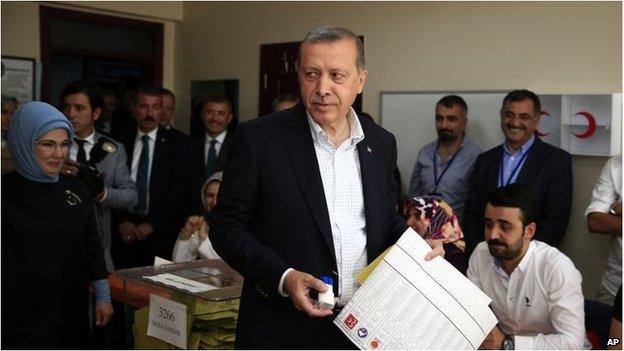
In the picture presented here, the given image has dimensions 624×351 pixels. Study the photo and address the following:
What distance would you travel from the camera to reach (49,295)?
105 inches

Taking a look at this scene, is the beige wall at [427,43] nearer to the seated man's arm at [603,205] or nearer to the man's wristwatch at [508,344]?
the seated man's arm at [603,205]

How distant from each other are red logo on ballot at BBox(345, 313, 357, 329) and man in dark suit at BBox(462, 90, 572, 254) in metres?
2.60

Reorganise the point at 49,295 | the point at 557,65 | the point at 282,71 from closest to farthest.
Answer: the point at 49,295, the point at 557,65, the point at 282,71

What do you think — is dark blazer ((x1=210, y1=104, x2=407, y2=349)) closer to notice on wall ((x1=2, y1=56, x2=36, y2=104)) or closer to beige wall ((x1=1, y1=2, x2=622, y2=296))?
beige wall ((x1=1, y1=2, x2=622, y2=296))

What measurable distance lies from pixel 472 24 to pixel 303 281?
11.7 feet

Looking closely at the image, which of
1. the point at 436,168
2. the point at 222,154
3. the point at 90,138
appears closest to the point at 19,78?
the point at 222,154

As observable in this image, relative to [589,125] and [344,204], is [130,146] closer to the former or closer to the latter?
[589,125]

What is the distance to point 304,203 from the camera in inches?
67.2

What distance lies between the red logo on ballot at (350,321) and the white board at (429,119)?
306cm

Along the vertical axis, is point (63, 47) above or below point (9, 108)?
above

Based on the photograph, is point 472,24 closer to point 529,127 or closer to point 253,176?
point 529,127

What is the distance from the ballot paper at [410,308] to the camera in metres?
1.65

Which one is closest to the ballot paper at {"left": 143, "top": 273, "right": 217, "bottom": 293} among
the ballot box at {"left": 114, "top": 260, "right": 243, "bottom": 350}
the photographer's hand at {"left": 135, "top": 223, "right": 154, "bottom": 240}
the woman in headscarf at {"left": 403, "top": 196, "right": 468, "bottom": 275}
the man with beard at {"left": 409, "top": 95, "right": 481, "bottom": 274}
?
the ballot box at {"left": 114, "top": 260, "right": 243, "bottom": 350}

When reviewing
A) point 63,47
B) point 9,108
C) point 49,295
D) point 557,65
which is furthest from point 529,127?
point 63,47
